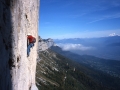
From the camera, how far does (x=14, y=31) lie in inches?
180

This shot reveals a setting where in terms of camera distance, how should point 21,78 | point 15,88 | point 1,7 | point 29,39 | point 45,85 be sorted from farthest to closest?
→ point 45,85, point 29,39, point 21,78, point 15,88, point 1,7

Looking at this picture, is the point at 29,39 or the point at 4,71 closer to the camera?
the point at 4,71

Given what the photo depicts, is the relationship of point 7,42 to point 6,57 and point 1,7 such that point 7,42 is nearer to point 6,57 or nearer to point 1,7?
point 6,57

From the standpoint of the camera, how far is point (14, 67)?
15.3 feet

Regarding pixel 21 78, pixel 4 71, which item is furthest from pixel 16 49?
pixel 21 78

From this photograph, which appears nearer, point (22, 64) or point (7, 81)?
point (7, 81)

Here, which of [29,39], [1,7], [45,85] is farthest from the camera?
[45,85]

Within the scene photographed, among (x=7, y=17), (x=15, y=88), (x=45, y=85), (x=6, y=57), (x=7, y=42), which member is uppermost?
(x=7, y=17)

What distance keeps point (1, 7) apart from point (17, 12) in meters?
0.46

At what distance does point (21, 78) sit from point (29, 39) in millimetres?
1411

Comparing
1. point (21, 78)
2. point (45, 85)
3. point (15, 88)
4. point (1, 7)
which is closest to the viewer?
point (1, 7)

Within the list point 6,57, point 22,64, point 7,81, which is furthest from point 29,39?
point 7,81

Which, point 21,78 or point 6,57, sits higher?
point 6,57

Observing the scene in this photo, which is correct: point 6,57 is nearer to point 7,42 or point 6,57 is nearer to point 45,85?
point 7,42
